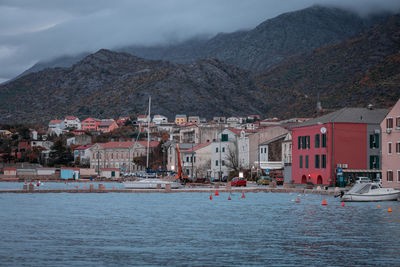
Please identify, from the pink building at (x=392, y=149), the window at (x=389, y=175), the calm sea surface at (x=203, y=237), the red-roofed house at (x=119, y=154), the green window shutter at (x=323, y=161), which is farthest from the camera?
the red-roofed house at (x=119, y=154)

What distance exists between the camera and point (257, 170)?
116 m

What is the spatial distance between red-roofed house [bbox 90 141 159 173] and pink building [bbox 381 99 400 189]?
383 ft

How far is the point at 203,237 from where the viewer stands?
35562 millimetres

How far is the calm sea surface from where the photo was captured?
27734mm

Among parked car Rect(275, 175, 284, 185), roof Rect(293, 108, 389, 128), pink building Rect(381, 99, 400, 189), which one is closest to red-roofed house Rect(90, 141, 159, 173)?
parked car Rect(275, 175, 284, 185)

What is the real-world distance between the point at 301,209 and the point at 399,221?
1315 cm

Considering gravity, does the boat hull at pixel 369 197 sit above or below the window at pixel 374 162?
below

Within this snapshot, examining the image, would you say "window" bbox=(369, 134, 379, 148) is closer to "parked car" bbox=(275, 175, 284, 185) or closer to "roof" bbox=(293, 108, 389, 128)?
"roof" bbox=(293, 108, 389, 128)

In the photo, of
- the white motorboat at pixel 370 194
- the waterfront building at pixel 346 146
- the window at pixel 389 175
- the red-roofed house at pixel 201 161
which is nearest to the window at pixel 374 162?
the waterfront building at pixel 346 146

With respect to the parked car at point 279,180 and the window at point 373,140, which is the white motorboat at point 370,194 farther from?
the parked car at point 279,180

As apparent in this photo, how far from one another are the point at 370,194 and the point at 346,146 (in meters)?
22.6

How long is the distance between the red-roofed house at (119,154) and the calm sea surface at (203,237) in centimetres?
13107

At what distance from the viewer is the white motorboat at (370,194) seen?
61312mm

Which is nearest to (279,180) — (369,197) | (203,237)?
(369,197)
